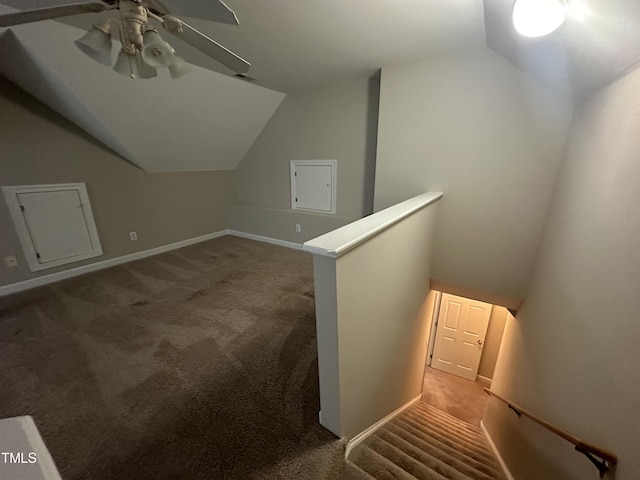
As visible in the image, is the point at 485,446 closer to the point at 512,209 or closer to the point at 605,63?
the point at 512,209

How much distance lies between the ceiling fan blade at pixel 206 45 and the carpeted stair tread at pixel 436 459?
2.54m

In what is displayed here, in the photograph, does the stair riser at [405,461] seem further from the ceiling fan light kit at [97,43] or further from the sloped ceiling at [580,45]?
the ceiling fan light kit at [97,43]

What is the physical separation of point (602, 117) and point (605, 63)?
12.4 inches

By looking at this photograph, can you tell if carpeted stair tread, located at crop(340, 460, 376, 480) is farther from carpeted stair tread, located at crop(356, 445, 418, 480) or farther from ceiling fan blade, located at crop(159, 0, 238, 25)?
ceiling fan blade, located at crop(159, 0, 238, 25)

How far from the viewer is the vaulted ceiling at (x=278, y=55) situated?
1225 millimetres

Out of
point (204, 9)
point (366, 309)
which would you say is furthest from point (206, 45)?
point (366, 309)

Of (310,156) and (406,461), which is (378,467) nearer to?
(406,461)

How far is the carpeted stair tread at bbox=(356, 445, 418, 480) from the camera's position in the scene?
1385 mm

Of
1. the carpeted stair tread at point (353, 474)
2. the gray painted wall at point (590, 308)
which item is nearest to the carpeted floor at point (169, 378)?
the carpeted stair tread at point (353, 474)

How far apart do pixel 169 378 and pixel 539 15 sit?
109 inches

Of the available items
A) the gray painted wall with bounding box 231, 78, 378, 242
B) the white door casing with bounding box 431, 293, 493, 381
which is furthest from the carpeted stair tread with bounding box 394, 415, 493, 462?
the gray painted wall with bounding box 231, 78, 378, 242

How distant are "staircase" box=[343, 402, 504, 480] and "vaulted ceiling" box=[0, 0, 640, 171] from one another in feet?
7.17

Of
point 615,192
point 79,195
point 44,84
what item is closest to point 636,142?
point 615,192

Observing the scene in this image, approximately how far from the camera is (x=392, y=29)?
1.87m
